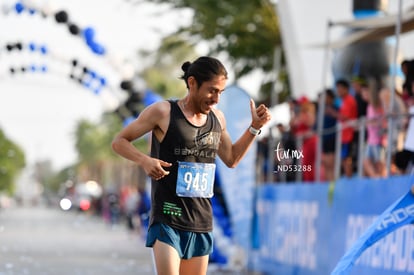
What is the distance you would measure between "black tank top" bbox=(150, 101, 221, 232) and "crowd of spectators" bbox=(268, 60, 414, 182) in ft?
11.5

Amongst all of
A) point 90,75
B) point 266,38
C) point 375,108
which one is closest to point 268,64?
point 266,38

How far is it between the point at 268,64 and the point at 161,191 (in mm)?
25208

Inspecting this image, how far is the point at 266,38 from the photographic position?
108ft

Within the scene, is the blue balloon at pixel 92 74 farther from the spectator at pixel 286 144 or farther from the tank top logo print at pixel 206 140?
the tank top logo print at pixel 206 140

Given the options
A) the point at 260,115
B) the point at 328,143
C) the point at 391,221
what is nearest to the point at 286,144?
the point at 328,143

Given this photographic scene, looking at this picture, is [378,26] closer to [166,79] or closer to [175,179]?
[175,179]

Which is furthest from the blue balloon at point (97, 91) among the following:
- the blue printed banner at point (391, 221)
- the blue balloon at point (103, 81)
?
the blue printed banner at point (391, 221)

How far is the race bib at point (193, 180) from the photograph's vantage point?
805 centimetres

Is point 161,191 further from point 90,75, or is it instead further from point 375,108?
point 90,75

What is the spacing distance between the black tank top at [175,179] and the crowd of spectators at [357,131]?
11.5 ft

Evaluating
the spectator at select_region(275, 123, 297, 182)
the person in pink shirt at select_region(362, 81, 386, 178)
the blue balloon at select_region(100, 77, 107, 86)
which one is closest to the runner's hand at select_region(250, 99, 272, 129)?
the person in pink shirt at select_region(362, 81, 386, 178)

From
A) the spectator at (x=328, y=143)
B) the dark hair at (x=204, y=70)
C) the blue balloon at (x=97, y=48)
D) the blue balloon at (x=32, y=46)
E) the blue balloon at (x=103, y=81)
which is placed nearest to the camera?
the dark hair at (x=204, y=70)

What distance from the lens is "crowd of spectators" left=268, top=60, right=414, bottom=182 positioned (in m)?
12.4

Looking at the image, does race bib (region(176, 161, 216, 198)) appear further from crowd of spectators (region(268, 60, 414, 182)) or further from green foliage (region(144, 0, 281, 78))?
green foliage (region(144, 0, 281, 78))
